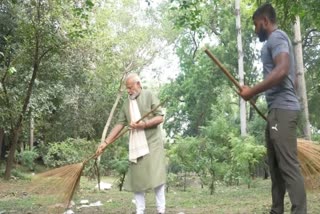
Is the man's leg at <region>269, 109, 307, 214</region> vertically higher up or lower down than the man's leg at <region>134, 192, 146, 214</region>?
higher up

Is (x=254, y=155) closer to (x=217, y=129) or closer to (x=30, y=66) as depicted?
(x=217, y=129)

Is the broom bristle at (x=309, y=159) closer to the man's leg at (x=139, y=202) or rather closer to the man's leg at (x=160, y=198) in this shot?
the man's leg at (x=160, y=198)

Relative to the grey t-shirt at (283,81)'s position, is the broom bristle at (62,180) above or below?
below

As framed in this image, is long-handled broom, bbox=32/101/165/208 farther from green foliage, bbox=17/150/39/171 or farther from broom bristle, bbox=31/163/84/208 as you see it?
green foliage, bbox=17/150/39/171

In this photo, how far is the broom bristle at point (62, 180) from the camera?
4.93m

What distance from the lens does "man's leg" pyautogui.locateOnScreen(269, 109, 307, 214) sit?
11.1ft

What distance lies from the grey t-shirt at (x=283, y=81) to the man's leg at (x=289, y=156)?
0.24 feet

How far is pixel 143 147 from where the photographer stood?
5.05 meters

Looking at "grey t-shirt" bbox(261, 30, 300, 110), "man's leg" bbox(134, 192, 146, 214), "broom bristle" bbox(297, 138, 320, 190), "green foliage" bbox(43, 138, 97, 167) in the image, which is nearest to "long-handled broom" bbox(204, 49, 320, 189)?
"broom bristle" bbox(297, 138, 320, 190)

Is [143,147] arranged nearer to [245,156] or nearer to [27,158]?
[245,156]

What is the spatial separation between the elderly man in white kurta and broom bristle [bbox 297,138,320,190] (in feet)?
5.46

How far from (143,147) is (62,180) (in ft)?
3.14

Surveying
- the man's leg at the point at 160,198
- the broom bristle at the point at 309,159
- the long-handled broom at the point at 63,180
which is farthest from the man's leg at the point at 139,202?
the broom bristle at the point at 309,159

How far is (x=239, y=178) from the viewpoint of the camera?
1099 cm
